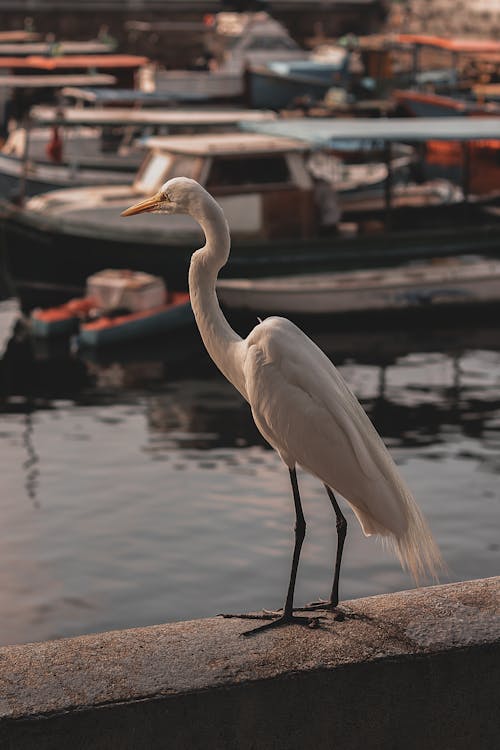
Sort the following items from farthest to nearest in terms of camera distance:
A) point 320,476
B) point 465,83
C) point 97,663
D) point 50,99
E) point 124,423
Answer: point 465,83, point 50,99, point 124,423, point 320,476, point 97,663

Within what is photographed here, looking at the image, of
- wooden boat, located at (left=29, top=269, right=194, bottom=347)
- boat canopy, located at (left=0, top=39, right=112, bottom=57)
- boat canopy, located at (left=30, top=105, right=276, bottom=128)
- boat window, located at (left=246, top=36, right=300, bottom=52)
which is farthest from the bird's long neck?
boat window, located at (left=246, top=36, right=300, bottom=52)

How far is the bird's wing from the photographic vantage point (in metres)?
4.46

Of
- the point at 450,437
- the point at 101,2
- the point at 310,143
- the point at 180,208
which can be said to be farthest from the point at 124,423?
the point at 101,2

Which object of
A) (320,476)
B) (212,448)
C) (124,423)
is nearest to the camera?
(320,476)

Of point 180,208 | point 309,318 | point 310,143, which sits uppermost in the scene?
point 180,208

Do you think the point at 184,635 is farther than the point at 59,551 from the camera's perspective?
No

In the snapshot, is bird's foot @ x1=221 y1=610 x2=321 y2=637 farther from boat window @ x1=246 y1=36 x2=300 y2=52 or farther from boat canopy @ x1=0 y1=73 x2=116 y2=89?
boat window @ x1=246 y1=36 x2=300 y2=52

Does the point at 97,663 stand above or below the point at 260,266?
above

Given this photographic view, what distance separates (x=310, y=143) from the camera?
18.7m

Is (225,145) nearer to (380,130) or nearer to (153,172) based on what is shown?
(153,172)

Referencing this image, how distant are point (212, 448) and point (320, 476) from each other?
8.57 m

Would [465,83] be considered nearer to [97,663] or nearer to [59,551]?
[59,551]

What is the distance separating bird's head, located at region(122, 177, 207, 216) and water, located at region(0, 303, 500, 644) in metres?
3.41

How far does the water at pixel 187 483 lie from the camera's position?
380 inches
